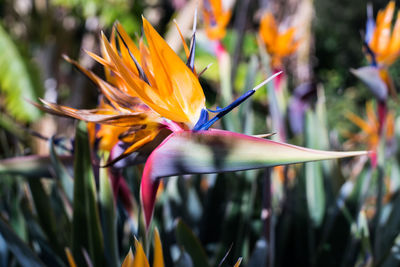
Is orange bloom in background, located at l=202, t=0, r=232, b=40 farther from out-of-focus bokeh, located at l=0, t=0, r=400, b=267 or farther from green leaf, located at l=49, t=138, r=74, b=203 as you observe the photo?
green leaf, located at l=49, t=138, r=74, b=203

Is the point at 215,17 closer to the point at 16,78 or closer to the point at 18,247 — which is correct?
the point at 18,247

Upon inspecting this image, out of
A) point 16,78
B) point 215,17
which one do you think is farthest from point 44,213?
point 16,78

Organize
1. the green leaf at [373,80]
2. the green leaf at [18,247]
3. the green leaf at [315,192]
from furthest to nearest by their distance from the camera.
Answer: the green leaf at [315,192]
the green leaf at [373,80]
the green leaf at [18,247]

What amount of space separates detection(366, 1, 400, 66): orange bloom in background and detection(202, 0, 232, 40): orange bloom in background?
0.29 metres

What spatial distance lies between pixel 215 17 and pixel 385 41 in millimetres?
323

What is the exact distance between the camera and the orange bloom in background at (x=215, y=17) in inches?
30.1

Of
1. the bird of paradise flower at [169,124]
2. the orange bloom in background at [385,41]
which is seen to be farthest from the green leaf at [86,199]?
the orange bloom in background at [385,41]

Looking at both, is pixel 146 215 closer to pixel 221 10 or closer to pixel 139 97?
pixel 139 97

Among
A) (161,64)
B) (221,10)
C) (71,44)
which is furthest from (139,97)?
(71,44)

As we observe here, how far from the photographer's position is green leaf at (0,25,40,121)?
8.50ft

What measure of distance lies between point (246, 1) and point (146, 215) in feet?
2.77

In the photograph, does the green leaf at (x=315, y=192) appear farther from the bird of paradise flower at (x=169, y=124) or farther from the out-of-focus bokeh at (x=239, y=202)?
the bird of paradise flower at (x=169, y=124)

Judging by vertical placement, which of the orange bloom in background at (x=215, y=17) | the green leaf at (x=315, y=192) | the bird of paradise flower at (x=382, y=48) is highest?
the orange bloom in background at (x=215, y=17)

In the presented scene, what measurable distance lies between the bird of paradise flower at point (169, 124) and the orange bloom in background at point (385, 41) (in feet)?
1.36
